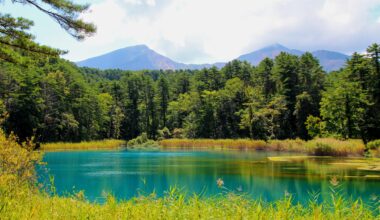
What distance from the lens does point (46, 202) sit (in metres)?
6.56

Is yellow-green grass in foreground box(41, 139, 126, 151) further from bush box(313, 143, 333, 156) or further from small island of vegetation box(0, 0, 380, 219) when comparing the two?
bush box(313, 143, 333, 156)

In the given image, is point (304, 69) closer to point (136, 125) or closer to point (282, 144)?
point (282, 144)

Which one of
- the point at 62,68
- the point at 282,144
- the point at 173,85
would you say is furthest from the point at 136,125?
the point at 282,144

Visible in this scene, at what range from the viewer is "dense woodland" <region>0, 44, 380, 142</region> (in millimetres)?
37156

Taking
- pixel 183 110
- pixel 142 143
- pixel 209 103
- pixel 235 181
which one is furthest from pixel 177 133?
pixel 235 181

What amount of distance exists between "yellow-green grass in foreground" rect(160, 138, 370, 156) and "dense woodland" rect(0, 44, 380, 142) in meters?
3.92

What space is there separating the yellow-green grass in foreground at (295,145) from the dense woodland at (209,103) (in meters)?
3.92

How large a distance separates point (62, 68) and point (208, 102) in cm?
2288

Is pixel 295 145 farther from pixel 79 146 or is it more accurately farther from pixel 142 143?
pixel 142 143

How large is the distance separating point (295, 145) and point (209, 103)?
84.5 feet

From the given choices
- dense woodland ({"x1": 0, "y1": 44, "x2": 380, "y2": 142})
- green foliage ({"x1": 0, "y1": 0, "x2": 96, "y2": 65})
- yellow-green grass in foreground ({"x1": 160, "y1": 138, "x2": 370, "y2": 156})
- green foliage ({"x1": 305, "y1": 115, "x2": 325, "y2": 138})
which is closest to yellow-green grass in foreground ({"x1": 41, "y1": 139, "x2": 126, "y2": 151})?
dense woodland ({"x1": 0, "y1": 44, "x2": 380, "y2": 142})

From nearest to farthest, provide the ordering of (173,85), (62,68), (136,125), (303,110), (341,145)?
(341,145) < (303,110) < (62,68) < (136,125) < (173,85)

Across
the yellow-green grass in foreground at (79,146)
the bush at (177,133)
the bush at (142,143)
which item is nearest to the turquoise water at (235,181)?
the yellow-green grass in foreground at (79,146)

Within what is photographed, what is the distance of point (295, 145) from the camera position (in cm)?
3812
